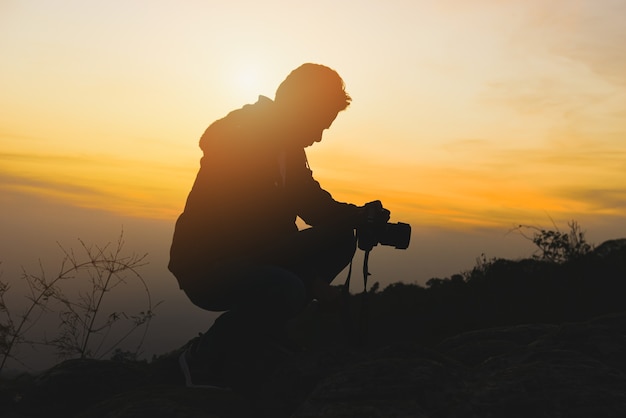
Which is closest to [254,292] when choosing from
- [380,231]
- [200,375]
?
[200,375]

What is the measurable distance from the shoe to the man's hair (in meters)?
2.07

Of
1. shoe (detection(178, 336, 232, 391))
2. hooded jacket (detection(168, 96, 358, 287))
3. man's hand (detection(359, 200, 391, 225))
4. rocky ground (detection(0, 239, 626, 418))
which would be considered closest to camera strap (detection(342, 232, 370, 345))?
rocky ground (detection(0, 239, 626, 418))

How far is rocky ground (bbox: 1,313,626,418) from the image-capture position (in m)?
3.64

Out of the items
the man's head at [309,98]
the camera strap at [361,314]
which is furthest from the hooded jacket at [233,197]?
the camera strap at [361,314]

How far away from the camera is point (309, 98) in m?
5.04

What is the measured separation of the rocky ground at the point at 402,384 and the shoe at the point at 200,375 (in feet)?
0.48

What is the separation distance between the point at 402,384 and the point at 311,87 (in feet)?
7.70

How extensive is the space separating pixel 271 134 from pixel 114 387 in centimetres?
262

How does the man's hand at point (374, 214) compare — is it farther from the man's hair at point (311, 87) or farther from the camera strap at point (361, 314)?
the man's hair at point (311, 87)

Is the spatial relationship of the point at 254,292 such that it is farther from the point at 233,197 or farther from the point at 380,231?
the point at 380,231

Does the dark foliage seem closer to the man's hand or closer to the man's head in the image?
the man's hand

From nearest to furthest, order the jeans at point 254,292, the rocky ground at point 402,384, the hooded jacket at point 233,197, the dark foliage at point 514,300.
Answer: 1. the rocky ground at point 402,384
2. the jeans at point 254,292
3. the hooded jacket at point 233,197
4. the dark foliage at point 514,300

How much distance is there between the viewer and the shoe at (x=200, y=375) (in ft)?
15.8

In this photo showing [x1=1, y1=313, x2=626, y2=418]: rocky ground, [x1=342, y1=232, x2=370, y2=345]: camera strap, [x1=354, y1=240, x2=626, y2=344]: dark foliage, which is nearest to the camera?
[x1=1, y1=313, x2=626, y2=418]: rocky ground
